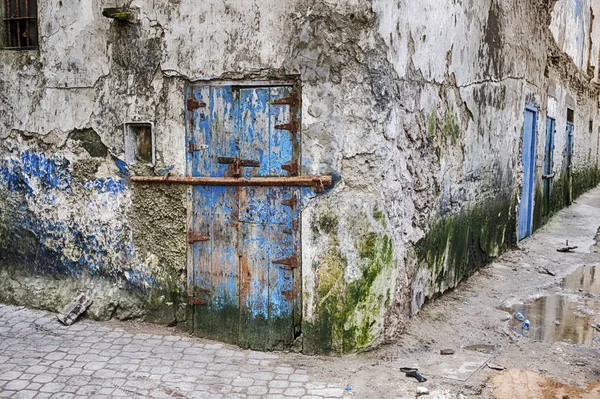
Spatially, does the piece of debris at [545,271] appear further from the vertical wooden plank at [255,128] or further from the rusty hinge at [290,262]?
the vertical wooden plank at [255,128]

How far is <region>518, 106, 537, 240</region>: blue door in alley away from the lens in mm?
9250

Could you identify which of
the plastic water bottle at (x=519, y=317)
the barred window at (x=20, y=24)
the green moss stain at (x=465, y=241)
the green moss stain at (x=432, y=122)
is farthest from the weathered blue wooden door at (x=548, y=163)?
the barred window at (x=20, y=24)

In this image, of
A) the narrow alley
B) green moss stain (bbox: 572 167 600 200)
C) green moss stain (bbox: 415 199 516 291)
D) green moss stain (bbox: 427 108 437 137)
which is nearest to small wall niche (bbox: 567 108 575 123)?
green moss stain (bbox: 572 167 600 200)

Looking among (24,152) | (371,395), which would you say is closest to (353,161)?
(371,395)

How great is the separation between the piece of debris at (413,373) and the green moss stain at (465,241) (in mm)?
1241

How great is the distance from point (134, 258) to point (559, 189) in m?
10.4

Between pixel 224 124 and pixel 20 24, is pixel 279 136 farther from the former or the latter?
pixel 20 24

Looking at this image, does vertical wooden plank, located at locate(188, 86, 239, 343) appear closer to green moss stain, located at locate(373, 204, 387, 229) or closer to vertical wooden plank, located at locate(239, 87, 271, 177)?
vertical wooden plank, located at locate(239, 87, 271, 177)

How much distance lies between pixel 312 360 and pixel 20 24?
14.4 feet

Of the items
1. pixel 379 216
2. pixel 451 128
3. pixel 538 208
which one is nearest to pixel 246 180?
pixel 379 216

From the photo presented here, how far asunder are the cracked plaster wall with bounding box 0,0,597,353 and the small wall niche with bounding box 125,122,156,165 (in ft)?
0.25

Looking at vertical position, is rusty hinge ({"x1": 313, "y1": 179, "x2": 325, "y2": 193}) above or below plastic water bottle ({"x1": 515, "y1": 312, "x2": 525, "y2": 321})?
above

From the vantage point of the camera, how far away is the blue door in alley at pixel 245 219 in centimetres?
458

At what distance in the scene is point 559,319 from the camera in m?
5.73
